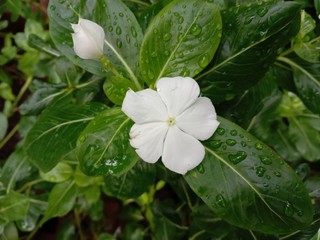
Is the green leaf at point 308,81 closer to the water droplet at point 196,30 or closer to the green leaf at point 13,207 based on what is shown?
the water droplet at point 196,30

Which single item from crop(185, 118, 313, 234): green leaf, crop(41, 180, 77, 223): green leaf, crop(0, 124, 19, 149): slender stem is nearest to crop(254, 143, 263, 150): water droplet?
crop(185, 118, 313, 234): green leaf

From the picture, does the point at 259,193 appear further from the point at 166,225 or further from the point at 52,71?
the point at 52,71

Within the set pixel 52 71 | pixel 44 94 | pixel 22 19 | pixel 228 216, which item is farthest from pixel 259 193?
pixel 22 19

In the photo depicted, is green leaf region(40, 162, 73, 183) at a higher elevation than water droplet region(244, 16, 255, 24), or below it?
below

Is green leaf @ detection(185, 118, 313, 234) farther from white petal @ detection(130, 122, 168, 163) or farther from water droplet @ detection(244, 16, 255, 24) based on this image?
water droplet @ detection(244, 16, 255, 24)

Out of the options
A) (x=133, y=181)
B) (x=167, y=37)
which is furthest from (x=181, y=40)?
(x=133, y=181)

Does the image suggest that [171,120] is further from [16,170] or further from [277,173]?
[16,170]
